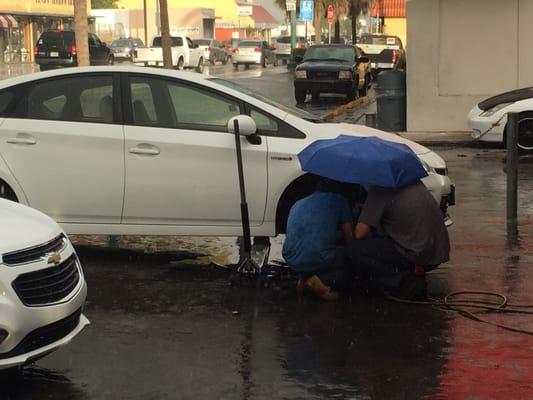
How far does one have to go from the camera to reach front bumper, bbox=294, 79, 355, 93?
27719 millimetres

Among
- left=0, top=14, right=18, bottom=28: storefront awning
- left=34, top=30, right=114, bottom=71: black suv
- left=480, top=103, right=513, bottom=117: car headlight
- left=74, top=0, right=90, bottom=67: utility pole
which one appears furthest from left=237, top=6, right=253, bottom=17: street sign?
left=480, top=103, right=513, bottom=117: car headlight

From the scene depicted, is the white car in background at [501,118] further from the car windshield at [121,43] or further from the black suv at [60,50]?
the car windshield at [121,43]

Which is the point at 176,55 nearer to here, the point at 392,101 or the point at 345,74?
the point at 345,74

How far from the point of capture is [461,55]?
18828mm

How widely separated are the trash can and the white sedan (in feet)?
36.7

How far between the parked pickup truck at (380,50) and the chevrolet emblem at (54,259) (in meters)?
37.1

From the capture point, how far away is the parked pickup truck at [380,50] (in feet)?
137

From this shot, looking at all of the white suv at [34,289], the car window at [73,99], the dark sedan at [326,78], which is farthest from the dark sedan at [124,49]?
the white suv at [34,289]

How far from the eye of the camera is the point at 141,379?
542 cm

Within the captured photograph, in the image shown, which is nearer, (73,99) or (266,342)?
(266,342)

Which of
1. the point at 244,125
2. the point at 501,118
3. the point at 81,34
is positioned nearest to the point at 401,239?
the point at 244,125

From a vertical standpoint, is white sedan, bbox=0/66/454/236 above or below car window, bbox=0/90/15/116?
below

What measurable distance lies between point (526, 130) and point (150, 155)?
9317 mm

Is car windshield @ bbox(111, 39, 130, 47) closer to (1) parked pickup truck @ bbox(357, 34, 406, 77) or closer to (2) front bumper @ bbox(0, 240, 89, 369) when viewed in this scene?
(1) parked pickup truck @ bbox(357, 34, 406, 77)
